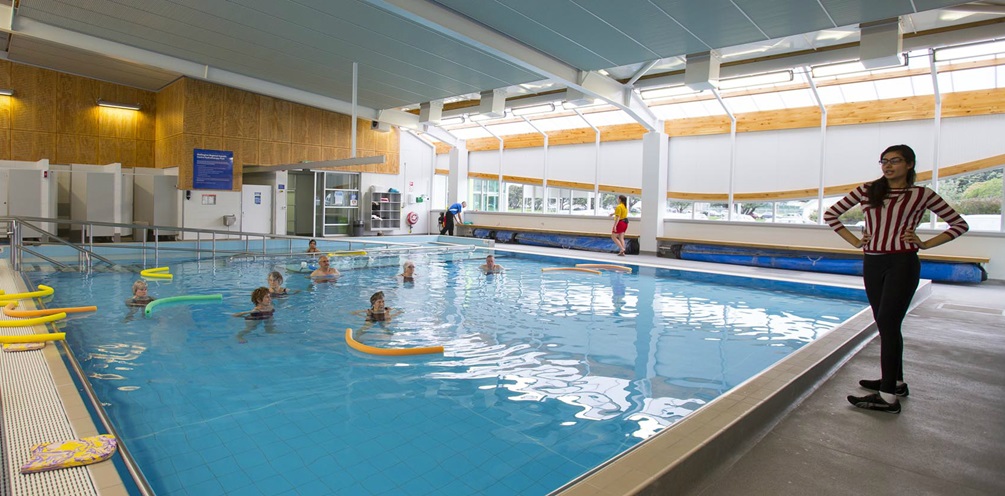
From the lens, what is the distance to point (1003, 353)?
13.9 ft

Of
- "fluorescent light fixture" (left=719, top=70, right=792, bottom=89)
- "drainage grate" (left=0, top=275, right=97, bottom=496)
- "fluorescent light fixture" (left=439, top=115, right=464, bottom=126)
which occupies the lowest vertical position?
"drainage grate" (left=0, top=275, right=97, bottom=496)

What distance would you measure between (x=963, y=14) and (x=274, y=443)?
10.1m

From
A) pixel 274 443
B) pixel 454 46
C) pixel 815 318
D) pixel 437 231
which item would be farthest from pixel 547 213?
pixel 274 443

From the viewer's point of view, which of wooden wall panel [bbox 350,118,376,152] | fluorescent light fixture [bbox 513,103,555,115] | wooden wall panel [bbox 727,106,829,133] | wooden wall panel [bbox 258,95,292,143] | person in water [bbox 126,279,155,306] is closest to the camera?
person in water [bbox 126,279,155,306]

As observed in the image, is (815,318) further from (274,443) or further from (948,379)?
(274,443)

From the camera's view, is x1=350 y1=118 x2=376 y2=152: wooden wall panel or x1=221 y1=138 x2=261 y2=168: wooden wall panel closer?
x1=221 y1=138 x2=261 y2=168: wooden wall panel

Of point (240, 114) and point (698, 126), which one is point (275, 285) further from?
point (698, 126)

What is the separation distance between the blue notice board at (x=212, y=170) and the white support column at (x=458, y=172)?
6.99m

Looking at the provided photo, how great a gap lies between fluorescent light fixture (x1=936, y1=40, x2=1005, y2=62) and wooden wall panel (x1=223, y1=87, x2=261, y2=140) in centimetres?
1498

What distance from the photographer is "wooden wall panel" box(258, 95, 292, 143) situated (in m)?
14.9

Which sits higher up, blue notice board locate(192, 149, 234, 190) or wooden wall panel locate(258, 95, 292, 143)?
wooden wall panel locate(258, 95, 292, 143)

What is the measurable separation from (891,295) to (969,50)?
9.56m

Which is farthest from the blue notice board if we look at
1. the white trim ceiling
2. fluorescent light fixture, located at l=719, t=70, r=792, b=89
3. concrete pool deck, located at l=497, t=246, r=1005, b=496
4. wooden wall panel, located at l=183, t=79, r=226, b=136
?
concrete pool deck, located at l=497, t=246, r=1005, b=496

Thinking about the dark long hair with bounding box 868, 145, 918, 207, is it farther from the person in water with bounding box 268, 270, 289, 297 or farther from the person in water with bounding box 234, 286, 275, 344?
the person in water with bounding box 268, 270, 289, 297
